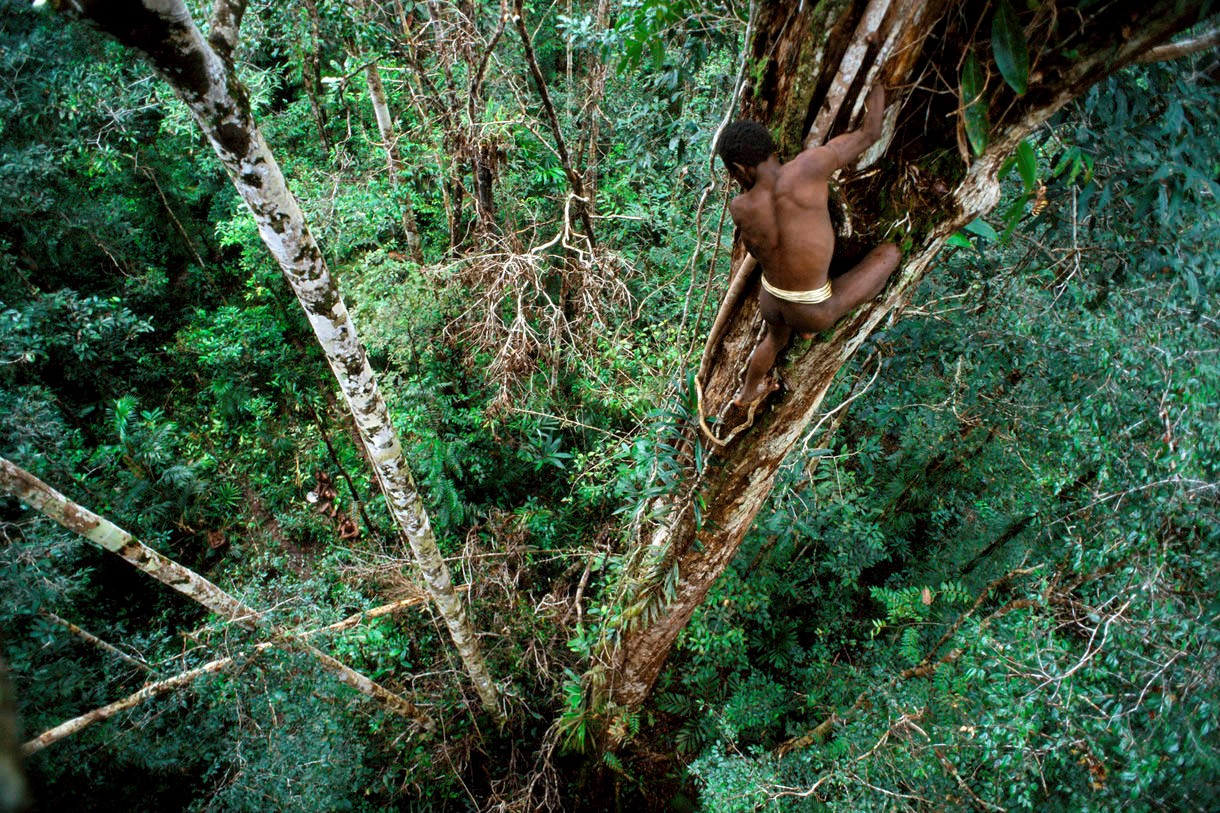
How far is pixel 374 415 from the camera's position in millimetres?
3094

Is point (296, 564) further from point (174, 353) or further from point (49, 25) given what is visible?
point (49, 25)

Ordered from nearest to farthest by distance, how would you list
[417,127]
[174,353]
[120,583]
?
[417,127]
[120,583]
[174,353]

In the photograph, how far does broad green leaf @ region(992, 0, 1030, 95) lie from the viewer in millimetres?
1674

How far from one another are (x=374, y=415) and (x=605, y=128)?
540 centimetres

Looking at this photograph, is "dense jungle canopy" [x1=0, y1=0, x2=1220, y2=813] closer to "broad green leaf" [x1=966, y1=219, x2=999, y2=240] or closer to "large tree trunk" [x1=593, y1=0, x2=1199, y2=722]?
"large tree trunk" [x1=593, y1=0, x2=1199, y2=722]

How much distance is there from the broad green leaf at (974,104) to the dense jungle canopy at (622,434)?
0.5 inches

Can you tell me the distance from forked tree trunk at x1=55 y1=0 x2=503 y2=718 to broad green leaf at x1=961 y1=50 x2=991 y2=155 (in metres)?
2.48

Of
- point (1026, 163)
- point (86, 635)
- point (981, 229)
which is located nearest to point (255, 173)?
point (1026, 163)

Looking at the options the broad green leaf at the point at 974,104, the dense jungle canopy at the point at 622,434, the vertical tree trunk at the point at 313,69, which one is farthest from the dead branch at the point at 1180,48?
the vertical tree trunk at the point at 313,69

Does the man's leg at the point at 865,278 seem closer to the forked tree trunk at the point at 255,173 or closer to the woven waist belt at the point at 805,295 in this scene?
the woven waist belt at the point at 805,295

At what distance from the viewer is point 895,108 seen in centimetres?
195

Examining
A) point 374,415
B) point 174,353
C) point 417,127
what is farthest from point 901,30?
point 174,353

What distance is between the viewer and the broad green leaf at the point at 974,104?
1.77 m

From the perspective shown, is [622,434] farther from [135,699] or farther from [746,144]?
[135,699]
